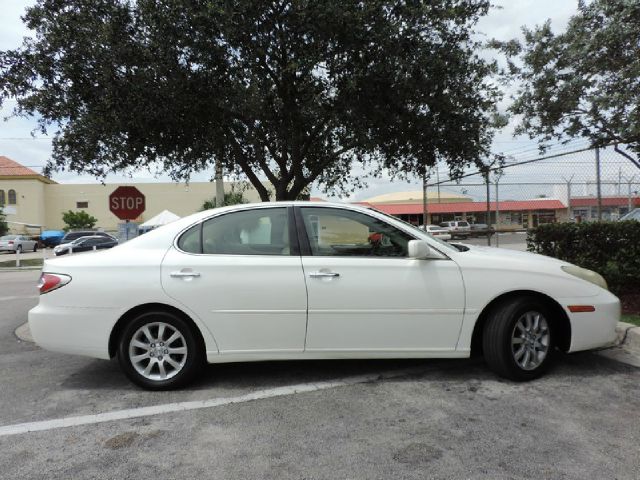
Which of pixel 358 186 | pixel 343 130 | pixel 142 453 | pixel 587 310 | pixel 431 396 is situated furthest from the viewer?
pixel 358 186

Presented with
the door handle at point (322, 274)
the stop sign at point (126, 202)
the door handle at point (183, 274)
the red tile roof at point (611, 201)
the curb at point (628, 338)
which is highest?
the red tile roof at point (611, 201)

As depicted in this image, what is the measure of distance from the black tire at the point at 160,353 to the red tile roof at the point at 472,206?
11.0m

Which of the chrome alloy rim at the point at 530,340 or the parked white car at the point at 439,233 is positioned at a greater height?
the parked white car at the point at 439,233

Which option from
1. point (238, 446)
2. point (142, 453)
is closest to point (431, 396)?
point (238, 446)

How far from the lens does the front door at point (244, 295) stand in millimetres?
4109

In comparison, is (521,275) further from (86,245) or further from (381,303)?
(86,245)

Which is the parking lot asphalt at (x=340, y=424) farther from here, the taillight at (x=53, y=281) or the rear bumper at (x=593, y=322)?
the taillight at (x=53, y=281)

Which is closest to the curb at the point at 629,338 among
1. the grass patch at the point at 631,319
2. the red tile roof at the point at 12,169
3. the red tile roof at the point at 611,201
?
the grass patch at the point at 631,319

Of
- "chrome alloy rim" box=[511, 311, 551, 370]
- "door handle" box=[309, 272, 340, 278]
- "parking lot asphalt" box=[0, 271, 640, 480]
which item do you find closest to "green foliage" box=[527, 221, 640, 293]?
"parking lot asphalt" box=[0, 271, 640, 480]

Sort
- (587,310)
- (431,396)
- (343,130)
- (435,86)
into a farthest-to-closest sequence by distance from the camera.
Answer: (343,130) → (435,86) → (587,310) → (431,396)

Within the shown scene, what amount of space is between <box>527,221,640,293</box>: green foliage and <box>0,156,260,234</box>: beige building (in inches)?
2378

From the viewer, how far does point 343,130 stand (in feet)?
28.6

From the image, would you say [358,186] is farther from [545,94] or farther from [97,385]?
[97,385]

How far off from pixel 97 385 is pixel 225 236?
1764 mm
